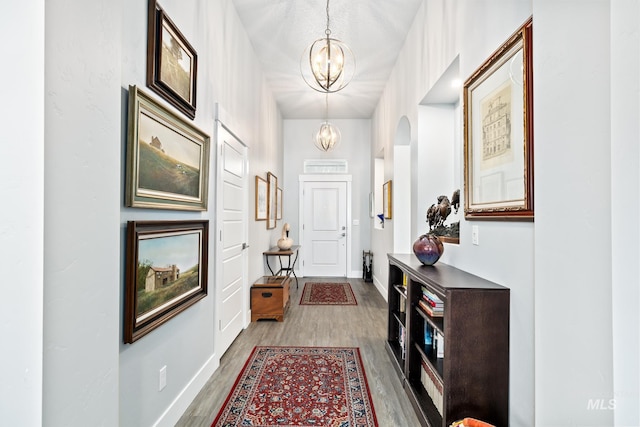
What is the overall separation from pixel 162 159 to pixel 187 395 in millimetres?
1484

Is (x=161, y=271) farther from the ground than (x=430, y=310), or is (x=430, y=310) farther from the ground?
(x=161, y=271)

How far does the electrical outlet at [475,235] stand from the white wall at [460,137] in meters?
0.04

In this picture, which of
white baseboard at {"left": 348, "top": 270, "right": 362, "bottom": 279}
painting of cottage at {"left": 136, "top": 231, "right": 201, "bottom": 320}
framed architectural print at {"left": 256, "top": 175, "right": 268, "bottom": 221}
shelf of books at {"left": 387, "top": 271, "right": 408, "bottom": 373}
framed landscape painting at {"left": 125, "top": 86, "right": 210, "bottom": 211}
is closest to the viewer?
framed landscape painting at {"left": 125, "top": 86, "right": 210, "bottom": 211}

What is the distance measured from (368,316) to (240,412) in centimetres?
231

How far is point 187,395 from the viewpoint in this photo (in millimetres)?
2100

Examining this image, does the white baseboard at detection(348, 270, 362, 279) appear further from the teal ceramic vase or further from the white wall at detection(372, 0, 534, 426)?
the teal ceramic vase

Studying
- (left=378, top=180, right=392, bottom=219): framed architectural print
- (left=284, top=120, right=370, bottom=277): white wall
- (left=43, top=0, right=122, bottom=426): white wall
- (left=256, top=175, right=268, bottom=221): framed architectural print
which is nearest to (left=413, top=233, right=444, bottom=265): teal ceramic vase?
(left=43, top=0, right=122, bottom=426): white wall

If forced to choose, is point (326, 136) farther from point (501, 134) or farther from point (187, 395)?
point (187, 395)

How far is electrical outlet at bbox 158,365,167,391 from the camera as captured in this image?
177 cm

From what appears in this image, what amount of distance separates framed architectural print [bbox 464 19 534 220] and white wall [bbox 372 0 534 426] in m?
0.09

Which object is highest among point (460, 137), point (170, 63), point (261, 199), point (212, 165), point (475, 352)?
point (170, 63)

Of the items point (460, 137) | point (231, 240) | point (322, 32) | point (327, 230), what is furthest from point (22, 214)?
point (327, 230)
